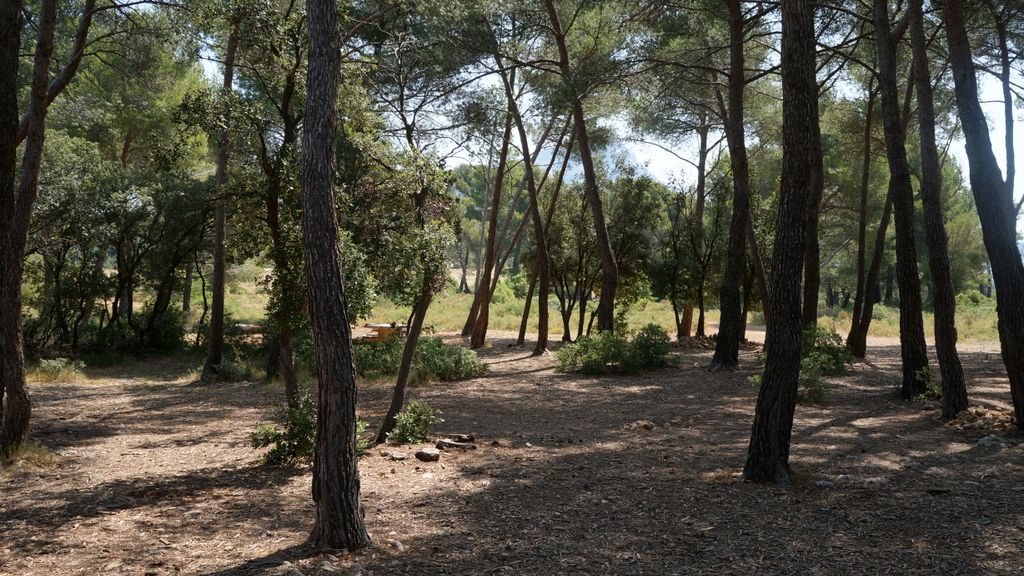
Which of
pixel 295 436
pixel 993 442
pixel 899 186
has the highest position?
pixel 899 186

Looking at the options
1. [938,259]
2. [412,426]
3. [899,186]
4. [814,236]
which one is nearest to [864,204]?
[814,236]

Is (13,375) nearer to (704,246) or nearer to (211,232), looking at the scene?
(211,232)

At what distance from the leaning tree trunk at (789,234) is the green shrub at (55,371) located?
1316 cm

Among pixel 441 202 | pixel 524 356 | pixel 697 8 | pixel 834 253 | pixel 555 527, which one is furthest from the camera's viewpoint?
pixel 834 253

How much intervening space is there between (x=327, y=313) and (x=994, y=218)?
21.2ft

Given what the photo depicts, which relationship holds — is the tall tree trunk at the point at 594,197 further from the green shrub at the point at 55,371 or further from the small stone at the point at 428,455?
the green shrub at the point at 55,371

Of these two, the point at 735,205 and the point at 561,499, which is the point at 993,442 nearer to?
the point at 561,499

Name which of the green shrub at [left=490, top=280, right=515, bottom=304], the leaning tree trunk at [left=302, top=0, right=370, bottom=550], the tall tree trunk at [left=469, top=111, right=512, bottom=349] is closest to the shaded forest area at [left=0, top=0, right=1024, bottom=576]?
the leaning tree trunk at [left=302, top=0, right=370, bottom=550]

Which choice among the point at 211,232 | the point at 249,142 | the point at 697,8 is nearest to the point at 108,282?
the point at 211,232

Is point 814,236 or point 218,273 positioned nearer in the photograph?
point 814,236

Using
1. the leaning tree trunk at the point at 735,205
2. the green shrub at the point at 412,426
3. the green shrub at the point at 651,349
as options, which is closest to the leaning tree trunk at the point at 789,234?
the green shrub at the point at 412,426

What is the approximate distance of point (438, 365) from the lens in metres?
12.8

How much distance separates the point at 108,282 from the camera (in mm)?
16984

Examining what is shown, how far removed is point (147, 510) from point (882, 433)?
23.1ft
